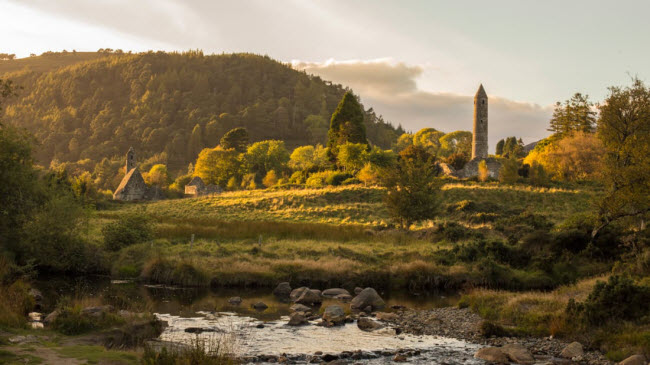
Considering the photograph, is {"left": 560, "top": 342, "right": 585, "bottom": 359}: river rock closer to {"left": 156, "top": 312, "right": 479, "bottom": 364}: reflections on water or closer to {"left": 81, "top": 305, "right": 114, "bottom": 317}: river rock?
{"left": 156, "top": 312, "right": 479, "bottom": 364}: reflections on water

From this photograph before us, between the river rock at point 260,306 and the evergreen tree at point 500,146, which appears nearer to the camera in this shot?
the river rock at point 260,306

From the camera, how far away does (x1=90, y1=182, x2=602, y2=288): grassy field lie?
1116 inches

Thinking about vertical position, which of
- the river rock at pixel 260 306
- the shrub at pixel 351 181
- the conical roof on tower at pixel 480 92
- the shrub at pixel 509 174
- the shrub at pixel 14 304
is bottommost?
the river rock at pixel 260 306

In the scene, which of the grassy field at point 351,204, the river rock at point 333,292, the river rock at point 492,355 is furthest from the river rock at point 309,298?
the grassy field at point 351,204

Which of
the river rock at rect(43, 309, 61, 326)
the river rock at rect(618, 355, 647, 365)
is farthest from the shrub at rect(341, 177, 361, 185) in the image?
the river rock at rect(618, 355, 647, 365)

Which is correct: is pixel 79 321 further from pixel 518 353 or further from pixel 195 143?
pixel 195 143

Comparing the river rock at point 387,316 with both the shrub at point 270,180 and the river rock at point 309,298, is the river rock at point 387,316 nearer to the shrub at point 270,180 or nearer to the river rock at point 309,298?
the river rock at point 309,298

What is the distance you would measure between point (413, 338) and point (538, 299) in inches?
257

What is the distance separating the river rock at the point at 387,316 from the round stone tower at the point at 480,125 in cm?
7421

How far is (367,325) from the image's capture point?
18719mm

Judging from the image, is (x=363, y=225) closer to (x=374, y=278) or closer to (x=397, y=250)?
(x=397, y=250)

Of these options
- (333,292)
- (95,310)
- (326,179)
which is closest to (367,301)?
(333,292)

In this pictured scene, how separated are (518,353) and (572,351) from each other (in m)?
1.68

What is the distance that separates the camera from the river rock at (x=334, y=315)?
19266 millimetres
